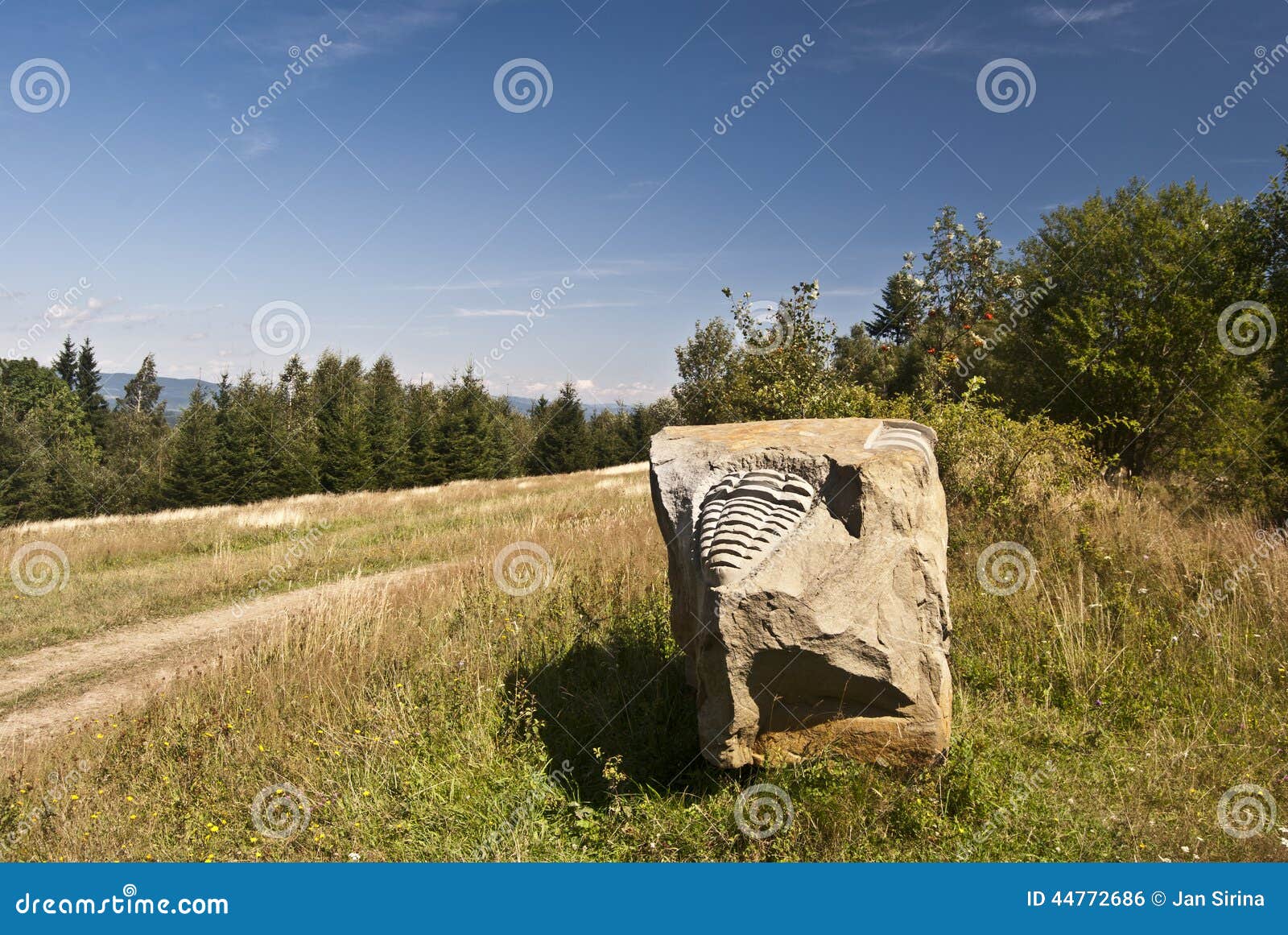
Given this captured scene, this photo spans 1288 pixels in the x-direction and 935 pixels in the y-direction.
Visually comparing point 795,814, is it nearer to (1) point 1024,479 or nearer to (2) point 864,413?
(1) point 1024,479

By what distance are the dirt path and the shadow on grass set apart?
126 inches

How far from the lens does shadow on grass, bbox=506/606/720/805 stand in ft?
14.6

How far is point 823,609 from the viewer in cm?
373

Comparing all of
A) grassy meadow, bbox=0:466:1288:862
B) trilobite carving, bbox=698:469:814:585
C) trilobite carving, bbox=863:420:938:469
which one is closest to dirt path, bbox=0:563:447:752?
grassy meadow, bbox=0:466:1288:862

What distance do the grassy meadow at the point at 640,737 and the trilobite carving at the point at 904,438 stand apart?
5.93ft

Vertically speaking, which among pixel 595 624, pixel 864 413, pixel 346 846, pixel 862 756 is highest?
pixel 864 413

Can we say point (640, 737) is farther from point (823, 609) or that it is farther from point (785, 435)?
point (785, 435)

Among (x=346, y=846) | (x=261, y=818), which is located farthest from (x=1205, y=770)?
(x=261, y=818)

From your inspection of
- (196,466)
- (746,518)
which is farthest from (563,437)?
(746,518)

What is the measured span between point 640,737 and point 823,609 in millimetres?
1804

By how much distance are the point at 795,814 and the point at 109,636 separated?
8838mm

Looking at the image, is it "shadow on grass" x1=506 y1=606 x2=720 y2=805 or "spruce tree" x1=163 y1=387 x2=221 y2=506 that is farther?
"spruce tree" x1=163 y1=387 x2=221 y2=506

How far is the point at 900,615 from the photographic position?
153 inches

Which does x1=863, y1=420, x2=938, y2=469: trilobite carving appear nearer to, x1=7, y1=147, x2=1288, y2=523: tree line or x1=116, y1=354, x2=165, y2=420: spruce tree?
x1=7, y1=147, x2=1288, y2=523: tree line
